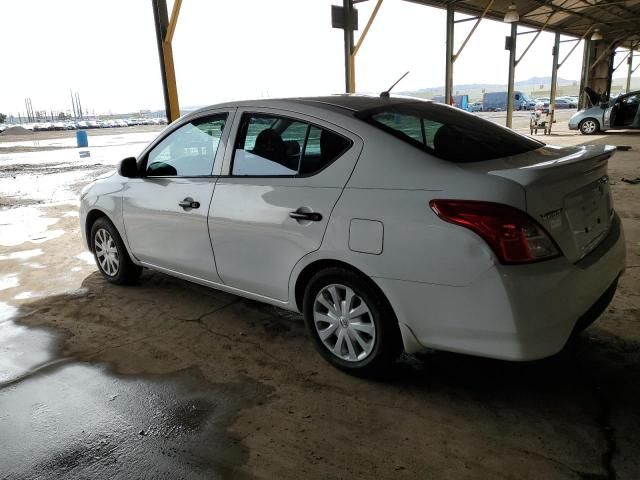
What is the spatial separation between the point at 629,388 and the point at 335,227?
1723 mm

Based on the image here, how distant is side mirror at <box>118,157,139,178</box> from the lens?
3.85m

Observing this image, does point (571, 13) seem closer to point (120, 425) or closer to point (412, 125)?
point (412, 125)

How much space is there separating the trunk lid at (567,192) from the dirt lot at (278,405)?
804mm

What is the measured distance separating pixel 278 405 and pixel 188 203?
154cm

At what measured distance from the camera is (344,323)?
2680 millimetres

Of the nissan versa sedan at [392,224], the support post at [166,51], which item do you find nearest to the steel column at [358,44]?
A: the support post at [166,51]

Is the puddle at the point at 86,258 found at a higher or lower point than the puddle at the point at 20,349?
higher

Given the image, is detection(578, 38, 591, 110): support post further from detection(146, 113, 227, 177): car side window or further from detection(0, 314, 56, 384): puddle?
detection(0, 314, 56, 384): puddle

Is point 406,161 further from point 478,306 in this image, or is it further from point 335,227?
point 478,306

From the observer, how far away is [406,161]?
2342 millimetres

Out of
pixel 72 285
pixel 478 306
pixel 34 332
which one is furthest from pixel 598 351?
pixel 72 285

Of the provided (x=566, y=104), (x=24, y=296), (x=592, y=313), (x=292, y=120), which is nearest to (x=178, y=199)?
(x=292, y=120)

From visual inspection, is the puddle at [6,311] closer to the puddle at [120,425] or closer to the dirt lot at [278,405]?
the dirt lot at [278,405]

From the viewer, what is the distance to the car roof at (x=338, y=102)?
279 centimetres
